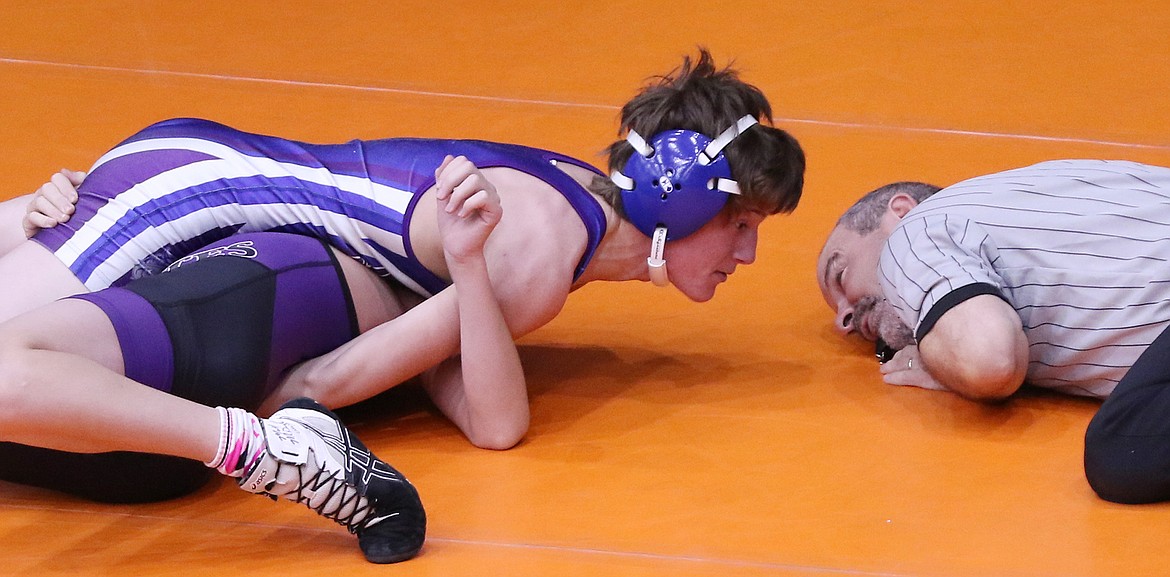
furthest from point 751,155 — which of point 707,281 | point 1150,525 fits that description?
point 1150,525

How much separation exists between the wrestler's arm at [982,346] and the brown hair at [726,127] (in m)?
0.45

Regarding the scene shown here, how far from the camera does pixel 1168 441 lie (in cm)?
295

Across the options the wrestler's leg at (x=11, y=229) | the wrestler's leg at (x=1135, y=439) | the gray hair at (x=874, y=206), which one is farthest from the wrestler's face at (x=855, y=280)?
the wrestler's leg at (x=11, y=229)

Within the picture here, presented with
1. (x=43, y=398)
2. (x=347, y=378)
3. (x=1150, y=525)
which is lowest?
(x=1150, y=525)

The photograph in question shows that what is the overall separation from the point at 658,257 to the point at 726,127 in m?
0.32

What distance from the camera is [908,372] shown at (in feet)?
12.1

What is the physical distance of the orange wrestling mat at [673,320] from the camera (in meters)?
2.86

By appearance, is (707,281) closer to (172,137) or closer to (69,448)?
(172,137)

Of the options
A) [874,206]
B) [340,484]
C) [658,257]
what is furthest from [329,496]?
[874,206]

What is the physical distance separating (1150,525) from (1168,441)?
6.4 inches

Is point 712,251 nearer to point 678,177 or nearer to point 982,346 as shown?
point 678,177

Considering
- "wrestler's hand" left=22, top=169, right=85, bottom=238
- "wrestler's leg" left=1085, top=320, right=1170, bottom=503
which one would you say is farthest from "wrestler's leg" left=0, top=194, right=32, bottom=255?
"wrestler's leg" left=1085, top=320, right=1170, bottom=503

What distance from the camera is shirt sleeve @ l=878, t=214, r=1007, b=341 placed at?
3.41 metres

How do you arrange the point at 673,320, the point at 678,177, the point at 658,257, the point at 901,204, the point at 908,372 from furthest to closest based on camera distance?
the point at 673,320 → the point at 901,204 → the point at 908,372 → the point at 658,257 → the point at 678,177
